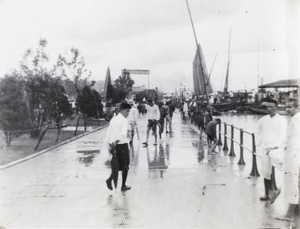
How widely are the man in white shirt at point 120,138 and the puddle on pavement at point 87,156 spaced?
271 cm

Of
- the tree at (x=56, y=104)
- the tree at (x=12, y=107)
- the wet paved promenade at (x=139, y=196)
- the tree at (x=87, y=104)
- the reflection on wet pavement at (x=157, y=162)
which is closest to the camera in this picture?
the wet paved promenade at (x=139, y=196)

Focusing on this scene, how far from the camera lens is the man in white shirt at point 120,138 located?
642cm

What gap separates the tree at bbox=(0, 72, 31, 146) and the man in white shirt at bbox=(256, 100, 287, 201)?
27.3 ft

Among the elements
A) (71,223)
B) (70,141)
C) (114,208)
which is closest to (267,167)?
(114,208)

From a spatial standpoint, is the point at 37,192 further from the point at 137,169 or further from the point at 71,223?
the point at 137,169

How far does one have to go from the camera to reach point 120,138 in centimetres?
643

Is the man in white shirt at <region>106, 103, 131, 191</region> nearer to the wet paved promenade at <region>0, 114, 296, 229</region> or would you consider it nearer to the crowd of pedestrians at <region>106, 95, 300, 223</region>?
the crowd of pedestrians at <region>106, 95, 300, 223</region>

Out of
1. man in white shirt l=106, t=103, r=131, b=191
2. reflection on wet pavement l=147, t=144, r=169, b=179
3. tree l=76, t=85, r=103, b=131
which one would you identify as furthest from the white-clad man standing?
tree l=76, t=85, r=103, b=131

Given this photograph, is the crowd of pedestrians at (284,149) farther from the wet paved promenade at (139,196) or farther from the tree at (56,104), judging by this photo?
the tree at (56,104)

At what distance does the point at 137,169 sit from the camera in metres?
8.49

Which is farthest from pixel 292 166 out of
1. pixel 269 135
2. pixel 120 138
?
pixel 120 138

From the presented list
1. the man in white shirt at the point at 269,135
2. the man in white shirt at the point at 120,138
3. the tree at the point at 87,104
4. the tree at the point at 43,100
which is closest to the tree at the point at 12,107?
the tree at the point at 43,100

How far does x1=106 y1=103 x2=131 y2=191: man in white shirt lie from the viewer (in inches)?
253

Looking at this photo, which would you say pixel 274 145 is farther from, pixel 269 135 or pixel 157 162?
pixel 157 162
